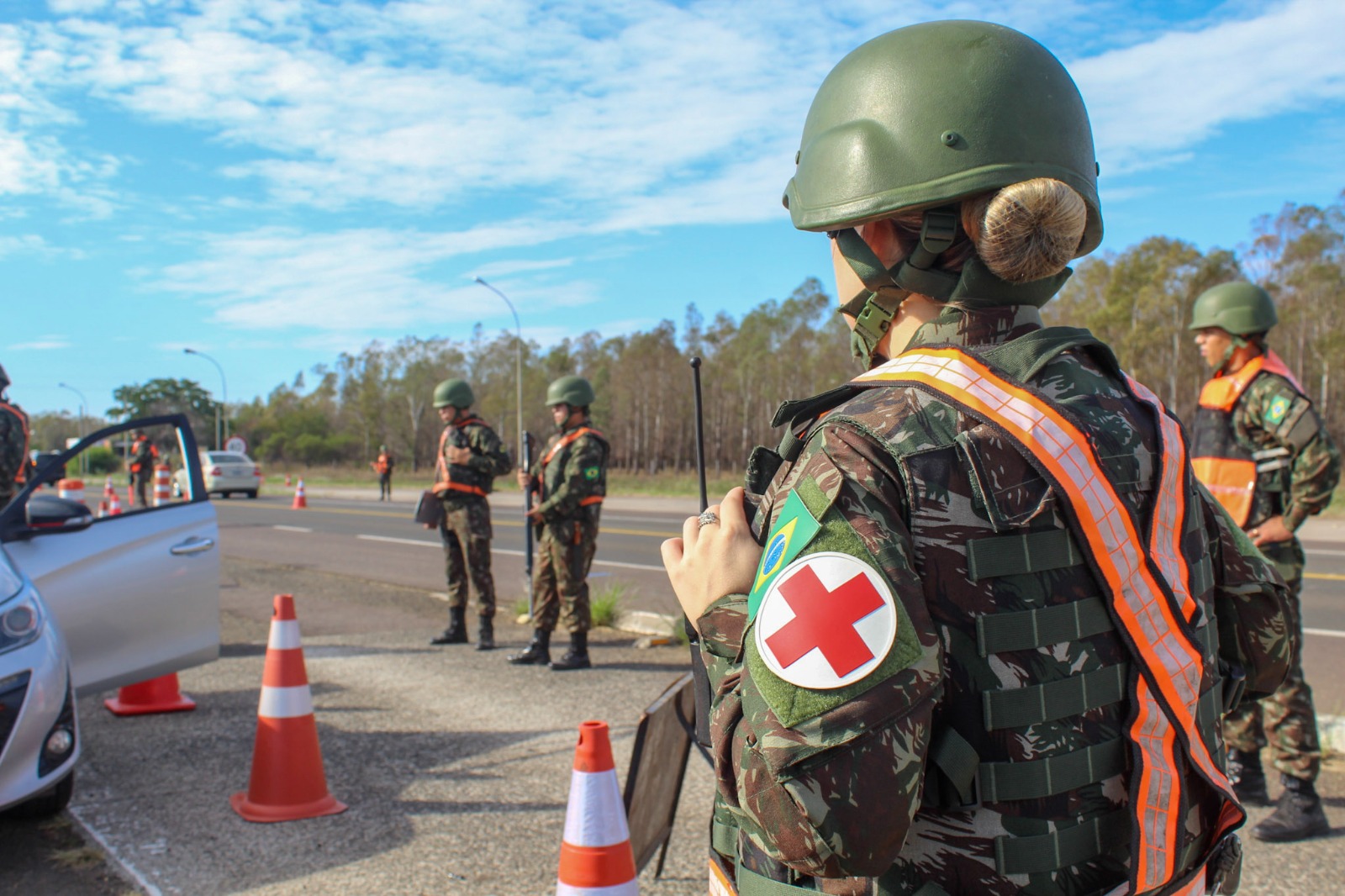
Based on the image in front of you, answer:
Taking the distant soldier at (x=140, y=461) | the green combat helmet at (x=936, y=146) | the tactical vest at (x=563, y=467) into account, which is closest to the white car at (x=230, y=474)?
the distant soldier at (x=140, y=461)

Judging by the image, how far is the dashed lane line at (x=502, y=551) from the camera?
1288cm

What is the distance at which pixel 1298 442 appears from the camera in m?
4.09

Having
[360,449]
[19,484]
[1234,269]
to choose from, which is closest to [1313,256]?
[1234,269]

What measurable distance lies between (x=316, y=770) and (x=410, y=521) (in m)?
17.6

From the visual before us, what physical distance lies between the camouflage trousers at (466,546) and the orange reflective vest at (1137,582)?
Result: 22.3ft

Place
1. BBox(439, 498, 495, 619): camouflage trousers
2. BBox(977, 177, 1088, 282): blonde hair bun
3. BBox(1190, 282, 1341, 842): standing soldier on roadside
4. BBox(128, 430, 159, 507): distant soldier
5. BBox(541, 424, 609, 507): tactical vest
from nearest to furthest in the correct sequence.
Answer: BBox(977, 177, 1088, 282): blonde hair bun < BBox(1190, 282, 1341, 842): standing soldier on roadside < BBox(541, 424, 609, 507): tactical vest < BBox(439, 498, 495, 619): camouflage trousers < BBox(128, 430, 159, 507): distant soldier

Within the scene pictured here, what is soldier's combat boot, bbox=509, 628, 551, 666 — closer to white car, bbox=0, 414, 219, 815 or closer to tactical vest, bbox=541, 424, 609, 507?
tactical vest, bbox=541, 424, 609, 507

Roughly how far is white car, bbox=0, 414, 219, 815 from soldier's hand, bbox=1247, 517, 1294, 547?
4744mm

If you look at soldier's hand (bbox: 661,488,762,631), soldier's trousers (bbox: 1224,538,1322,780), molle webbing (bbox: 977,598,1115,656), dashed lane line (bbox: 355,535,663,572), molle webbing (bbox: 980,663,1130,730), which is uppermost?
soldier's hand (bbox: 661,488,762,631)

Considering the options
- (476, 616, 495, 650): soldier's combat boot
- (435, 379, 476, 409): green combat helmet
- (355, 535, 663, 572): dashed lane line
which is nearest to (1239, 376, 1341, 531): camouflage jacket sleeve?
(476, 616, 495, 650): soldier's combat boot

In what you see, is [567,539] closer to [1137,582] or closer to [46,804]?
[46,804]

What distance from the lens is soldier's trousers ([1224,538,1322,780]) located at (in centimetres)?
386

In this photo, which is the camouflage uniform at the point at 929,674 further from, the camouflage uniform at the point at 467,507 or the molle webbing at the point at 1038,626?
the camouflage uniform at the point at 467,507

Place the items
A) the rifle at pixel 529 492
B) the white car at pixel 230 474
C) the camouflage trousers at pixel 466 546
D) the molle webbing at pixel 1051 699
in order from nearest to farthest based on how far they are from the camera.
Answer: the molle webbing at pixel 1051 699 < the camouflage trousers at pixel 466 546 < the rifle at pixel 529 492 < the white car at pixel 230 474
